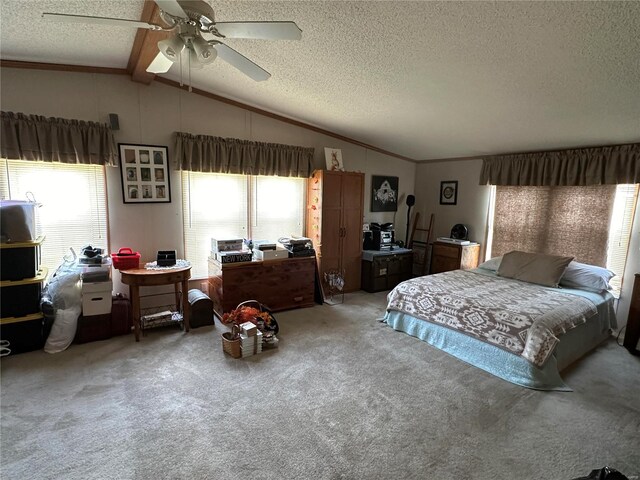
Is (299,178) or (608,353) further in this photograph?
(299,178)

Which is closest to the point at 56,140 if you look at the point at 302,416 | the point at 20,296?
the point at 20,296

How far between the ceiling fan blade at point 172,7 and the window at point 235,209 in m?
2.51

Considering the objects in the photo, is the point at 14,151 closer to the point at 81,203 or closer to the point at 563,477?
the point at 81,203

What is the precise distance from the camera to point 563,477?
1.73 m

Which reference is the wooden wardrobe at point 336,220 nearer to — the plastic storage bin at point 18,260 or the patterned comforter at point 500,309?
the patterned comforter at point 500,309

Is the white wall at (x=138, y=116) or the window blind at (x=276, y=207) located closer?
the white wall at (x=138, y=116)

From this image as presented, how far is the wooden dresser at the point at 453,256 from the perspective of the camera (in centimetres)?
486

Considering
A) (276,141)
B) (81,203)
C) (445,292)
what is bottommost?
(445,292)

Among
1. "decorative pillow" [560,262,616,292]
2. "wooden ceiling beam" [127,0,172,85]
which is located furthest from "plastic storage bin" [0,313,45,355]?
"decorative pillow" [560,262,616,292]

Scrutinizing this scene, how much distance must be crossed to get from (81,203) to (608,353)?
5.43 metres

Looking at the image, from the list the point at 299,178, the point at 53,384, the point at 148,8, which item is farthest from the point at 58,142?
the point at 299,178

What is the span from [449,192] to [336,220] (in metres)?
2.07

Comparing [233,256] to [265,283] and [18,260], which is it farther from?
[18,260]

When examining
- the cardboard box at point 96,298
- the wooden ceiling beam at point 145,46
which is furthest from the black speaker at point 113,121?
the cardboard box at point 96,298
